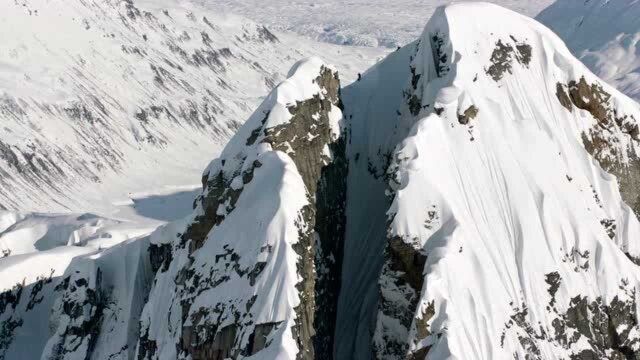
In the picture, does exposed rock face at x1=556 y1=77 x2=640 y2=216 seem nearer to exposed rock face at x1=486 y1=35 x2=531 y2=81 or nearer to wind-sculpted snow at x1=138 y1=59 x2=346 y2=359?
exposed rock face at x1=486 y1=35 x2=531 y2=81

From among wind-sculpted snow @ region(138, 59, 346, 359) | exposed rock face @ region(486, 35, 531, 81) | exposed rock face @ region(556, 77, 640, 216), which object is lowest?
wind-sculpted snow @ region(138, 59, 346, 359)

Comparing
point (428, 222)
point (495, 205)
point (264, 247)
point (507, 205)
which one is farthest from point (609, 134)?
point (264, 247)

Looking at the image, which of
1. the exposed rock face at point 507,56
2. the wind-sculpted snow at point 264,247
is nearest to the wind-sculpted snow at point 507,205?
the exposed rock face at point 507,56

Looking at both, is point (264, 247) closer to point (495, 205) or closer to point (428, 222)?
point (428, 222)

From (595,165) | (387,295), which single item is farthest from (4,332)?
(595,165)

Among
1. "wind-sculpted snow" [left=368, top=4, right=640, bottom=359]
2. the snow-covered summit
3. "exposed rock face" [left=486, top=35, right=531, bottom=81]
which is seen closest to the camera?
"wind-sculpted snow" [left=368, top=4, right=640, bottom=359]

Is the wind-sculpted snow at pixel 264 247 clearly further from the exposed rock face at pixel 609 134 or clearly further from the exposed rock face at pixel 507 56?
the exposed rock face at pixel 609 134

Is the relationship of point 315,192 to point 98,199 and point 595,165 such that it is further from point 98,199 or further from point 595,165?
point 98,199

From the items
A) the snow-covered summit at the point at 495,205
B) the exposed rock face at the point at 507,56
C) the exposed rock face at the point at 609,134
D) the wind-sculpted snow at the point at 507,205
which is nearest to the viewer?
the wind-sculpted snow at the point at 507,205

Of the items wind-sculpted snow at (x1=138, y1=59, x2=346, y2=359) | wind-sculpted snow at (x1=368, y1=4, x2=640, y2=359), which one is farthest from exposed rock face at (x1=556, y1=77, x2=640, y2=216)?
wind-sculpted snow at (x1=138, y1=59, x2=346, y2=359)
